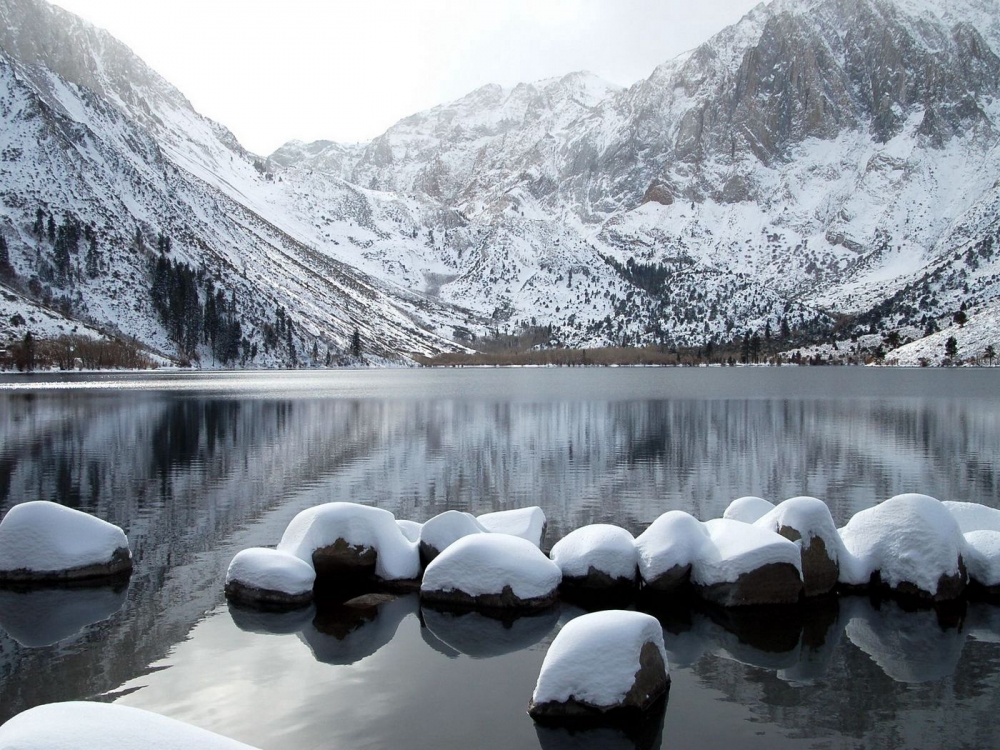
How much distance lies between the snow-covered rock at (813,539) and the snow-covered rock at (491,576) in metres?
8.11

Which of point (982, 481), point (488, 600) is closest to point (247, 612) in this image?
point (488, 600)

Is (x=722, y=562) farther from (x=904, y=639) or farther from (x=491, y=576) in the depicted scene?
(x=491, y=576)

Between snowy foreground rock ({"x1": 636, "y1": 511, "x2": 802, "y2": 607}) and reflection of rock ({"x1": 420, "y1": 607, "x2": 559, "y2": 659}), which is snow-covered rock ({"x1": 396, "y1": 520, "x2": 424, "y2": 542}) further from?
snowy foreground rock ({"x1": 636, "y1": 511, "x2": 802, "y2": 607})

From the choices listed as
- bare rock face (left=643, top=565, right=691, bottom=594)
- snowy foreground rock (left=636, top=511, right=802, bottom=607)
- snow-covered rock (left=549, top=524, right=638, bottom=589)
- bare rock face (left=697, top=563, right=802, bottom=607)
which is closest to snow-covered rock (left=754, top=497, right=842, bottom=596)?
bare rock face (left=697, top=563, right=802, bottom=607)

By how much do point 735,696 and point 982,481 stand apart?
36067 millimetres

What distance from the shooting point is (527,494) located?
4403 centimetres

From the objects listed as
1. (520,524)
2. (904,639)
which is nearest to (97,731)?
(904,639)

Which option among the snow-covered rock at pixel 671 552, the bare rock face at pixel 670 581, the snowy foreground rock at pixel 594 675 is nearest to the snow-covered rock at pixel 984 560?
the snow-covered rock at pixel 671 552

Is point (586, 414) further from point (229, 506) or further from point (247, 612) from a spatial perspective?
point (247, 612)

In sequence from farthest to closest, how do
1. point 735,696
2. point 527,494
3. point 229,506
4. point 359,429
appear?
point 359,429, point 527,494, point 229,506, point 735,696

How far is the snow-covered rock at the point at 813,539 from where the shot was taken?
84.3ft

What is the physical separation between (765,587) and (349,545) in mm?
14170

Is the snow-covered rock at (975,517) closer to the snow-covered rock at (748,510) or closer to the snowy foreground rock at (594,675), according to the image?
the snow-covered rock at (748,510)

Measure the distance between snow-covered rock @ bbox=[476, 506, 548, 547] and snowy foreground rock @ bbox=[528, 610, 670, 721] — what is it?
489 inches
